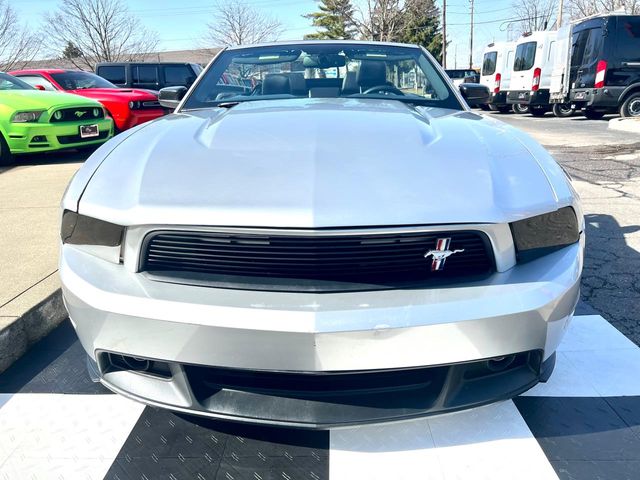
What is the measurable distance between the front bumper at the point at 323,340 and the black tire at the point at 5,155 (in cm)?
695

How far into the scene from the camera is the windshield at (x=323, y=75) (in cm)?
287

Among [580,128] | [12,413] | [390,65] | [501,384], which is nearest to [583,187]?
[390,65]

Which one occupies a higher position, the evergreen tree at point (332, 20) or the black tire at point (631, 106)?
the evergreen tree at point (332, 20)

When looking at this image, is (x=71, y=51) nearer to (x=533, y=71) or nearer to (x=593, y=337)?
(x=533, y=71)

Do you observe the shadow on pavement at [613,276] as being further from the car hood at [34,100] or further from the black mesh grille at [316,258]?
the car hood at [34,100]

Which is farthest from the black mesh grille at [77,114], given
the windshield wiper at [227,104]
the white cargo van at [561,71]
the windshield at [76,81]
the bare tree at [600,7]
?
the bare tree at [600,7]

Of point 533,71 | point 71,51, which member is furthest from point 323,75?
point 71,51

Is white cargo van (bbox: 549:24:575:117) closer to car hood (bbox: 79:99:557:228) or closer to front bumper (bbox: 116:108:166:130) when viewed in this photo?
front bumper (bbox: 116:108:166:130)

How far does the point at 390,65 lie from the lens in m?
3.10

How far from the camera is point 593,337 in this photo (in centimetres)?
242

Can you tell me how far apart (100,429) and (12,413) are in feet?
1.35

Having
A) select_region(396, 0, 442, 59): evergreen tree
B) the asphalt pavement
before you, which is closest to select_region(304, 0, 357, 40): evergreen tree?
select_region(396, 0, 442, 59): evergreen tree

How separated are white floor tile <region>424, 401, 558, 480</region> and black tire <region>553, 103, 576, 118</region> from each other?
622 inches

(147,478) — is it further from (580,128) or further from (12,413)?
(580,128)
